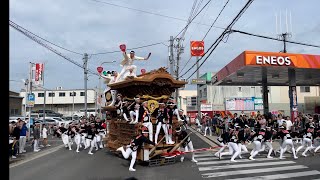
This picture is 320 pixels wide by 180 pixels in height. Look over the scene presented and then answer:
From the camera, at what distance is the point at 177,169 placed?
12766 millimetres

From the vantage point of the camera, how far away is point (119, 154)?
55.7 ft

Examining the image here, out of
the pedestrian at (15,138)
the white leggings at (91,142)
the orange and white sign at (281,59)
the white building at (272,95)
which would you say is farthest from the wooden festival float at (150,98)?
the white building at (272,95)

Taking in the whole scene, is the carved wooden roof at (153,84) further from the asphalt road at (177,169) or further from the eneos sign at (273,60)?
the eneos sign at (273,60)

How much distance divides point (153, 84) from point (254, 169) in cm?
564

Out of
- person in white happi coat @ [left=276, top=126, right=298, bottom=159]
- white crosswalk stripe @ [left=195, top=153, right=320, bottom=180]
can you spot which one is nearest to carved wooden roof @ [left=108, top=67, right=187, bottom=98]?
white crosswalk stripe @ [left=195, top=153, right=320, bottom=180]

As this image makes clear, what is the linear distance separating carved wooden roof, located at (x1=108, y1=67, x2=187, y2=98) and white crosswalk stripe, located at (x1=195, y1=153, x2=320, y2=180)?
3.54 m

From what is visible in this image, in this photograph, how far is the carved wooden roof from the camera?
14.9 metres

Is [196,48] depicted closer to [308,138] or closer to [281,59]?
[281,59]

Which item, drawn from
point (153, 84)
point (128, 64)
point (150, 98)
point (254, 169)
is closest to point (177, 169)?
point (254, 169)

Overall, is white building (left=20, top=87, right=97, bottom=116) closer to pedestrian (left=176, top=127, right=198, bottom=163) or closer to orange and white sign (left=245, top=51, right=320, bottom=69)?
orange and white sign (left=245, top=51, right=320, bottom=69)

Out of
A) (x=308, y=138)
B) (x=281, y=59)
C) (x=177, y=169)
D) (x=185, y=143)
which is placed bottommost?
(x=177, y=169)

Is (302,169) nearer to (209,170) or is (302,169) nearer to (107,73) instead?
(209,170)

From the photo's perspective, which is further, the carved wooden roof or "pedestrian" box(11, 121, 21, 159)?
"pedestrian" box(11, 121, 21, 159)

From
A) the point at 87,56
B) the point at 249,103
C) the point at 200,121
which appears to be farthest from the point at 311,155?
the point at 249,103
